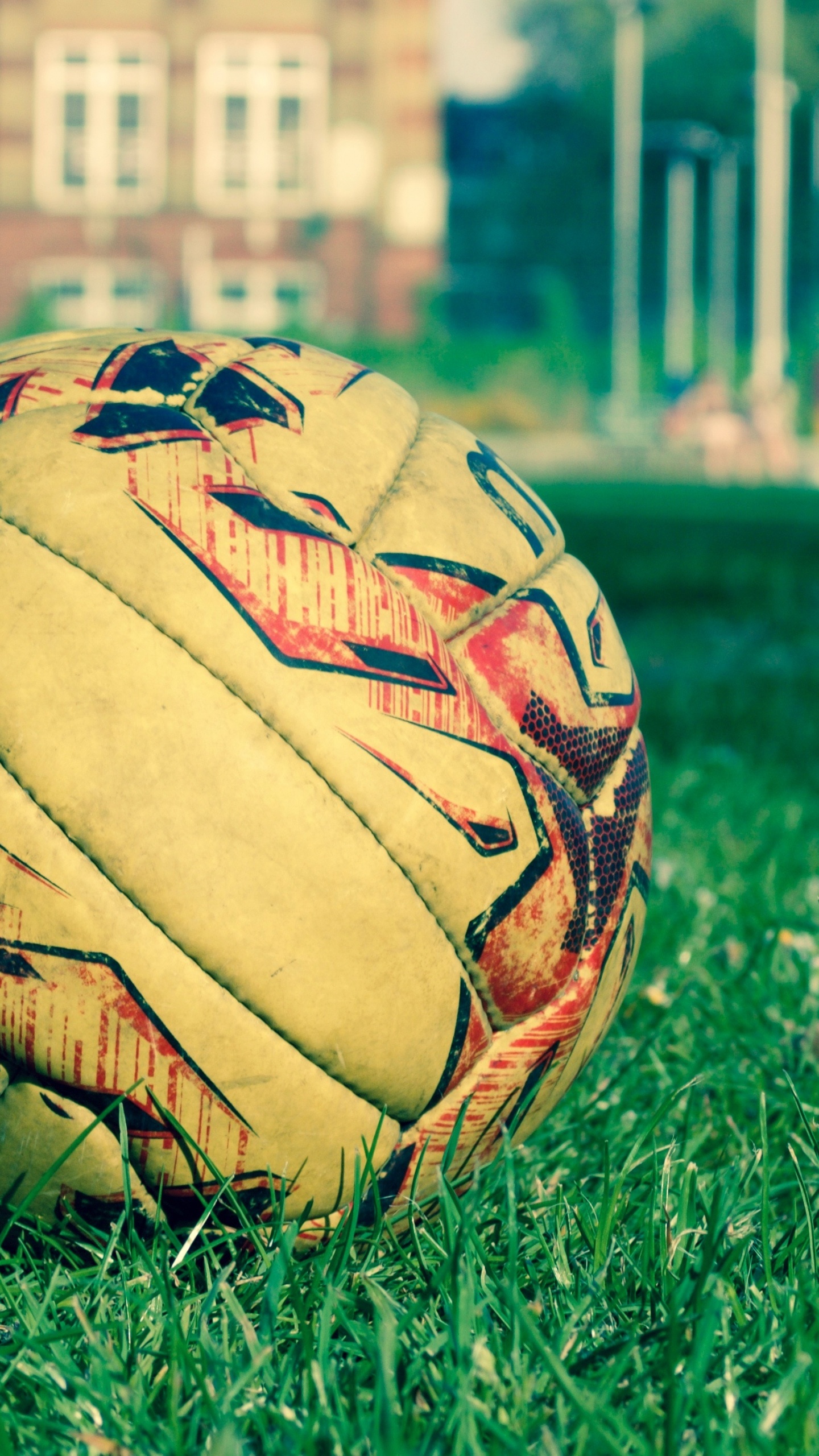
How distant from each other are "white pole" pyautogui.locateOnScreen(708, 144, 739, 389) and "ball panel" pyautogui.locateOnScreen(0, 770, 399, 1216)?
36024mm

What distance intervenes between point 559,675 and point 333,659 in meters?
0.36

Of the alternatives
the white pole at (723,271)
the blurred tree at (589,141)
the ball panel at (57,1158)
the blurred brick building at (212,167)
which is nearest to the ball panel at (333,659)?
the ball panel at (57,1158)

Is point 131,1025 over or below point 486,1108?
over

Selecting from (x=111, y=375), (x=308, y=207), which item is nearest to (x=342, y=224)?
(x=308, y=207)

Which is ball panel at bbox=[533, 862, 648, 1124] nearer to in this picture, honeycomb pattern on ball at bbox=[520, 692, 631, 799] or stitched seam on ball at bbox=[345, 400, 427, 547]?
honeycomb pattern on ball at bbox=[520, 692, 631, 799]

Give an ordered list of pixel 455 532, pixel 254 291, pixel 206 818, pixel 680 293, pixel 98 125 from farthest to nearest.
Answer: pixel 680 293 → pixel 254 291 → pixel 98 125 → pixel 455 532 → pixel 206 818

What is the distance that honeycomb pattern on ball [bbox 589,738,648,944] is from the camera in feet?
6.68

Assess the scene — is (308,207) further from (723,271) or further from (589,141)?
(589,141)

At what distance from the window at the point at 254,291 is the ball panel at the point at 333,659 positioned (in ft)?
120

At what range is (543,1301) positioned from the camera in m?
1.73

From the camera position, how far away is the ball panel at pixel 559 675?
6.33 ft

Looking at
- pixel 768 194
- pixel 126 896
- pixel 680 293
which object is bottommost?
pixel 126 896

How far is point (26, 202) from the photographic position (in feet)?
122

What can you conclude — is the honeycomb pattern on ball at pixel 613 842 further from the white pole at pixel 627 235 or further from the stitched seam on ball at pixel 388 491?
the white pole at pixel 627 235
